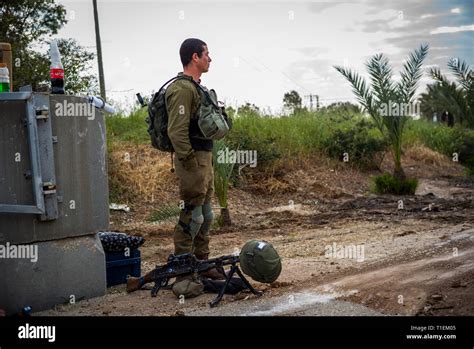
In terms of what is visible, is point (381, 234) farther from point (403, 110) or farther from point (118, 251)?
point (403, 110)

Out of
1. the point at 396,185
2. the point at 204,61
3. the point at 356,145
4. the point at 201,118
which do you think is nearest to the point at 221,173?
the point at 204,61

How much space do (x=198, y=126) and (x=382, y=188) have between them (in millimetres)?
8353

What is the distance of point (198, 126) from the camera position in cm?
552

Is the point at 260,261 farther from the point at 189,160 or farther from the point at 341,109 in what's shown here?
the point at 341,109

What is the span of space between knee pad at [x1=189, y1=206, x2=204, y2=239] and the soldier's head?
46.4 inches

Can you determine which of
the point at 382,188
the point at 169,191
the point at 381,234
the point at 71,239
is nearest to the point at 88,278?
the point at 71,239

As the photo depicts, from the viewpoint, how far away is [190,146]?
5.41m

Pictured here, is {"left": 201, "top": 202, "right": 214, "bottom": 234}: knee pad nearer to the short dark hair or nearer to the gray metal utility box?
the gray metal utility box

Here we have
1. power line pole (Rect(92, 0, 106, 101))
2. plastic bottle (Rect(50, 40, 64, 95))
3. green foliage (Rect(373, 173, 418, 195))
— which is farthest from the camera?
power line pole (Rect(92, 0, 106, 101))

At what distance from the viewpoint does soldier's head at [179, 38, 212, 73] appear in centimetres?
562

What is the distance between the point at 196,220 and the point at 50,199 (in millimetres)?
1207

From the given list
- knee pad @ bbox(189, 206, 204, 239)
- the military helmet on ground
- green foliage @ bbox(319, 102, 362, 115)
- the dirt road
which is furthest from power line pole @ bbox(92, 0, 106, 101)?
the military helmet on ground

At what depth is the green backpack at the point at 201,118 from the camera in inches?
215

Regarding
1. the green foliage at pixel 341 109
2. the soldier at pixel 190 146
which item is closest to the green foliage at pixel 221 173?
the soldier at pixel 190 146
